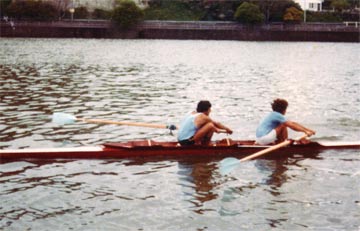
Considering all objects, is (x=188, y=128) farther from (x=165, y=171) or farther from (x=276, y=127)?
(x=276, y=127)

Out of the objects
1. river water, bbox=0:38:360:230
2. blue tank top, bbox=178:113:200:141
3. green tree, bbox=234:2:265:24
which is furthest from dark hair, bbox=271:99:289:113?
green tree, bbox=234:2:265:24

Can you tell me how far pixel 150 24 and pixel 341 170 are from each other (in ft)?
294

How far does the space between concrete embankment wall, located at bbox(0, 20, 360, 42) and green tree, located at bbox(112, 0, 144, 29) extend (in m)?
1.33

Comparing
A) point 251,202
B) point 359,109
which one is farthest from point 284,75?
point 251,202

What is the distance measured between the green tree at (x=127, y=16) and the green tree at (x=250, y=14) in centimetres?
1621

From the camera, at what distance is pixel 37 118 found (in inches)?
838

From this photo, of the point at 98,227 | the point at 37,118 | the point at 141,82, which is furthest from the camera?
the point at 141,82

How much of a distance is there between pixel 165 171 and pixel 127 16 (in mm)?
87897

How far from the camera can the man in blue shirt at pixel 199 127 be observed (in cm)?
1514

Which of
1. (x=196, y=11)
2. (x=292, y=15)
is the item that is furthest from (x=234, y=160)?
(x=196, y=11)

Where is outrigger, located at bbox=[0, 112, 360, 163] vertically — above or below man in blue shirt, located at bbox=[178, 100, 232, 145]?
below

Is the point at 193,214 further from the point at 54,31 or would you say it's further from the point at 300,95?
the point at 54,31

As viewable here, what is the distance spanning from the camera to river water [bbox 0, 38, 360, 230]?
36.7 ft

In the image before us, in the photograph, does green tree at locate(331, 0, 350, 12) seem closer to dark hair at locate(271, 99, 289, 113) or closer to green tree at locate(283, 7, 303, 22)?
green tree at locate(283, 7, 303, 22)
